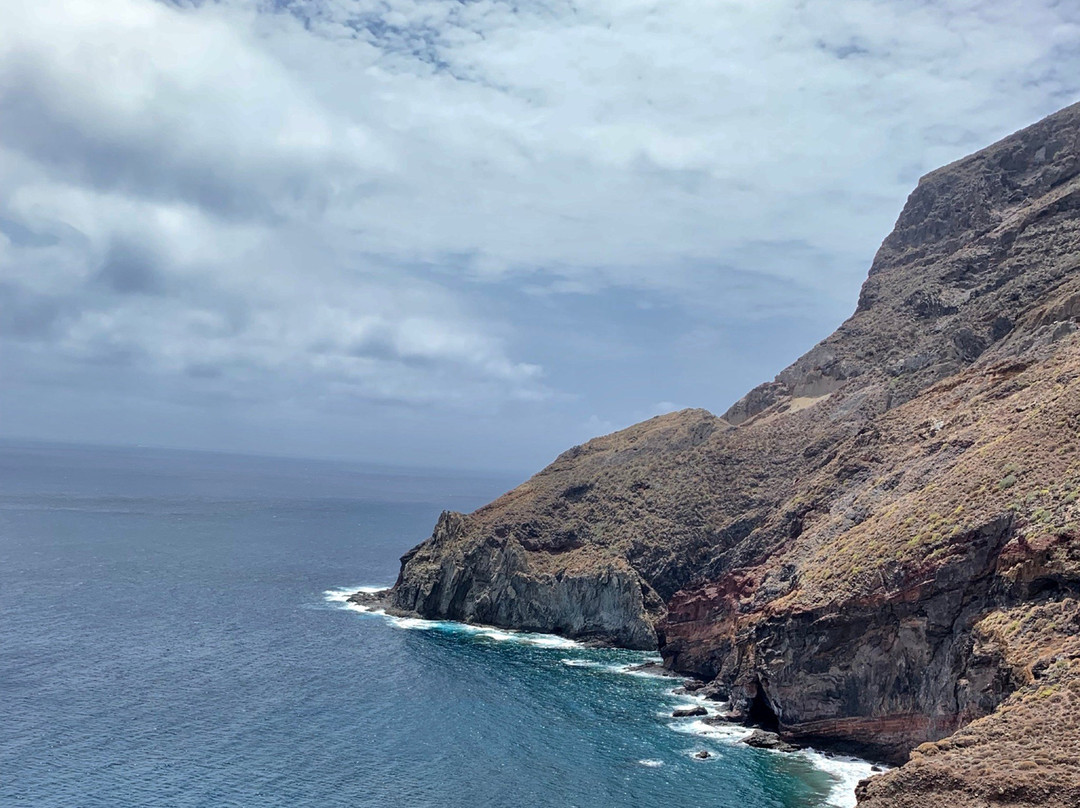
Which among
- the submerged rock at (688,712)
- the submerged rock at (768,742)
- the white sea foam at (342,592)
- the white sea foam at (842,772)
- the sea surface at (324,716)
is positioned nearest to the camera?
the sea surface at (324,716)

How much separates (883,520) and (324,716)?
51886 mm

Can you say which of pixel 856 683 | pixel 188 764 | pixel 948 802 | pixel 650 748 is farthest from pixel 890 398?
pixel 188 764

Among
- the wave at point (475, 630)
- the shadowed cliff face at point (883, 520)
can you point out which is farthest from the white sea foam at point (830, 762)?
the wave at point (475, 630)

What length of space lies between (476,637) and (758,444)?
5019cm

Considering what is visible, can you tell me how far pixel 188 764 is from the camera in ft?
210

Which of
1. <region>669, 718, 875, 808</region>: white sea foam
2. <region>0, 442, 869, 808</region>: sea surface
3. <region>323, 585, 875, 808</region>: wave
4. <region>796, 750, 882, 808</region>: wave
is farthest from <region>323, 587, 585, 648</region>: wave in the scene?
<region>796, 750, 882, 808</region>: wave

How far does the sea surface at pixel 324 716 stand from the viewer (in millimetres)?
62094

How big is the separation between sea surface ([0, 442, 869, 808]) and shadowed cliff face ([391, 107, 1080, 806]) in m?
6.69

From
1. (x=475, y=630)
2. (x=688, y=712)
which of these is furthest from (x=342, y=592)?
(x=688, y=712)

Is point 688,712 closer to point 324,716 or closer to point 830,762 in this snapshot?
point 830,762

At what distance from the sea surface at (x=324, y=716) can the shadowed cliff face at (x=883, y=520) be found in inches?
264

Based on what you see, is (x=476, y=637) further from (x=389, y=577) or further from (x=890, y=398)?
(x=890, y=398)

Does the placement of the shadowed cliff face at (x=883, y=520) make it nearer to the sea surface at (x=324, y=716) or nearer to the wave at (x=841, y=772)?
the wave at (x=841, y=772)

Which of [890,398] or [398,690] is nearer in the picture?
[398,690]
